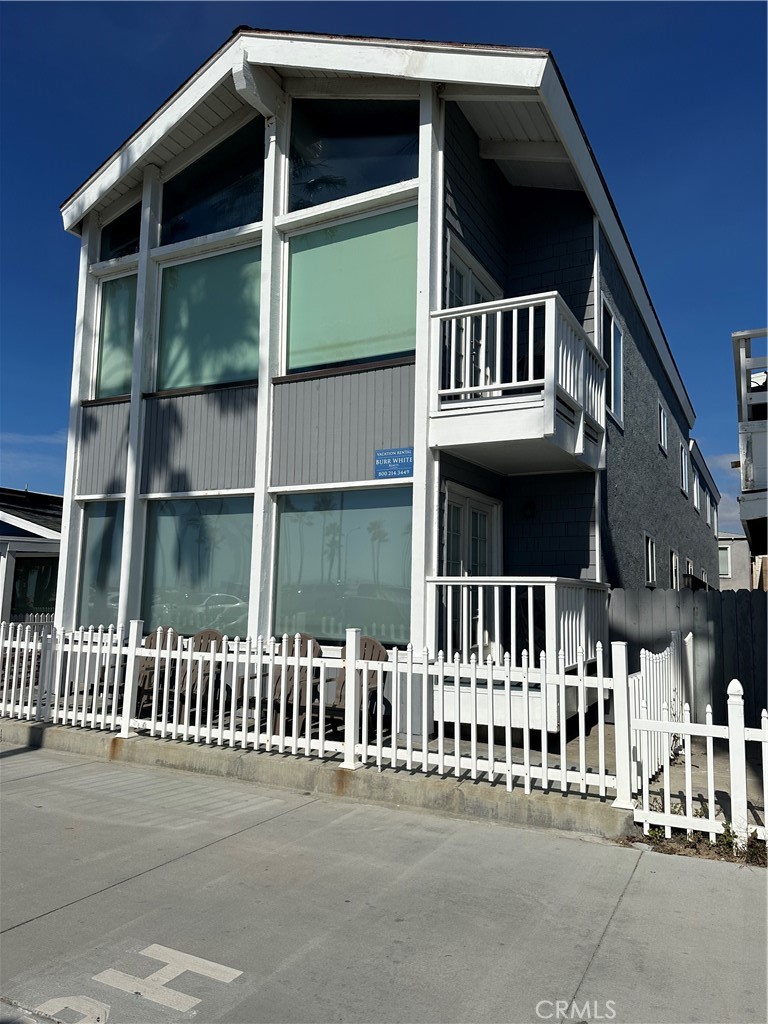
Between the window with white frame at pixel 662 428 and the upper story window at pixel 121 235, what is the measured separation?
34.8ft

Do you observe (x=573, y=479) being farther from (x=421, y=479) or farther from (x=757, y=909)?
(x=757, y=909)

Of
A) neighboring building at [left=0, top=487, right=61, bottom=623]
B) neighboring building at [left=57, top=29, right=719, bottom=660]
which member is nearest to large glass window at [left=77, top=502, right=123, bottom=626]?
neighboring building at [left=57, top=29, right=719, bottom=660]

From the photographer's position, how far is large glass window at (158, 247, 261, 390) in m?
10.4

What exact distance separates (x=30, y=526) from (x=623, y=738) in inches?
501

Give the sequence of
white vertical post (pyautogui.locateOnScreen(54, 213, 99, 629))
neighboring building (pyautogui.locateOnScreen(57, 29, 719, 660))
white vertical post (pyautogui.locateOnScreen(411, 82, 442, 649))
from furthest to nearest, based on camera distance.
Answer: white vertical post (pyautogui.locateOnScreen(54, 213, 99, 629)), neighboring building (pyautogui.locateOnScreen(57, 29, 719, 660)), white vertical post (pyautogui.locateOnScreen(411, 82, 442, 649))

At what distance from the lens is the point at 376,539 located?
346 inches

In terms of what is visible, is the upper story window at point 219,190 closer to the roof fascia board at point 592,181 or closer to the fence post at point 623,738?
the roof fascia board at point 592,181

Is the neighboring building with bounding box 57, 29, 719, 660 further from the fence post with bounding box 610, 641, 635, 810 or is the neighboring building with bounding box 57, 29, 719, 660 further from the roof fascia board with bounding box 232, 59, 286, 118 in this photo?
the fence post with bounding box 610, 641, 635, 810

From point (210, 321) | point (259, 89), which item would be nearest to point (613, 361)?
point (210, 321)

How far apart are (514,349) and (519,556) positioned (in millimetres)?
3309

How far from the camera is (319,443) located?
9.32 meters

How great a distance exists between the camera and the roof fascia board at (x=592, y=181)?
28.8ft

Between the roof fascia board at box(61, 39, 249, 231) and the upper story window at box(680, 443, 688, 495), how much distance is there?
1365cm

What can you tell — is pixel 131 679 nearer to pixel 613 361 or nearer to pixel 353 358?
pixel 353 358
